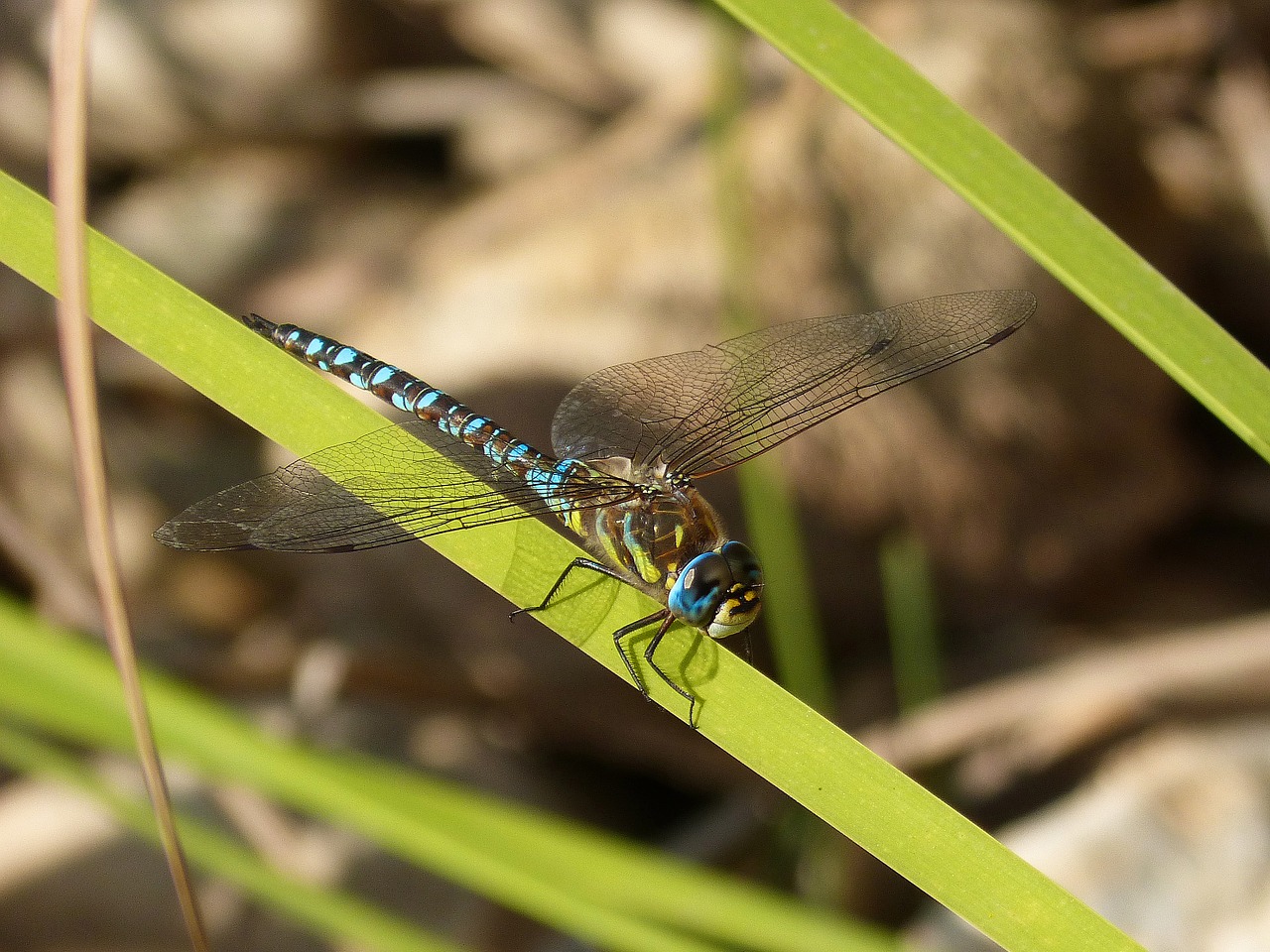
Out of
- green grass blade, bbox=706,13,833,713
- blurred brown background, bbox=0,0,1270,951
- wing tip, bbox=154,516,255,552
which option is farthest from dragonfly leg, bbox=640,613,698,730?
blurred brown background, bbox=0,0,1270,951

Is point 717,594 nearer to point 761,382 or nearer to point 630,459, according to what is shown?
point 630,459

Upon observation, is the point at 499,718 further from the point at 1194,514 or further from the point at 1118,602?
the point at 1194,514

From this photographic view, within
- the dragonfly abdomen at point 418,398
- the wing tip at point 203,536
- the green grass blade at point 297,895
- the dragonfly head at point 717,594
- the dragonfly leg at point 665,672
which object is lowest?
the green grass blade at point 297,895

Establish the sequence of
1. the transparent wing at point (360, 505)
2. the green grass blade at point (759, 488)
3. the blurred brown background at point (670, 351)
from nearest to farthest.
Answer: the transparent wing at point (360, 505), the green grass blade at point (759, 488), the blurred brown background at point (670, 351)

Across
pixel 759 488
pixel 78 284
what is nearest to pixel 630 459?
pixel 759 488

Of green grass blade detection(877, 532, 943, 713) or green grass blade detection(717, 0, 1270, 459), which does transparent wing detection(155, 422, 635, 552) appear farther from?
green grass blade detection(877, 532, 943, 713)

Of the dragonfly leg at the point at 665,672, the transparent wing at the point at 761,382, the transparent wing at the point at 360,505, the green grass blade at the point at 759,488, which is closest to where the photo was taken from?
the dragonfly leg at the point at 665,672

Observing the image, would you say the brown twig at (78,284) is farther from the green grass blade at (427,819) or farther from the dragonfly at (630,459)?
the green grass blade at (427,819)

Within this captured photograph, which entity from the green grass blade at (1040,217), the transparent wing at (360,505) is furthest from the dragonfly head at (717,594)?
the green grass blade at (1040,217)
